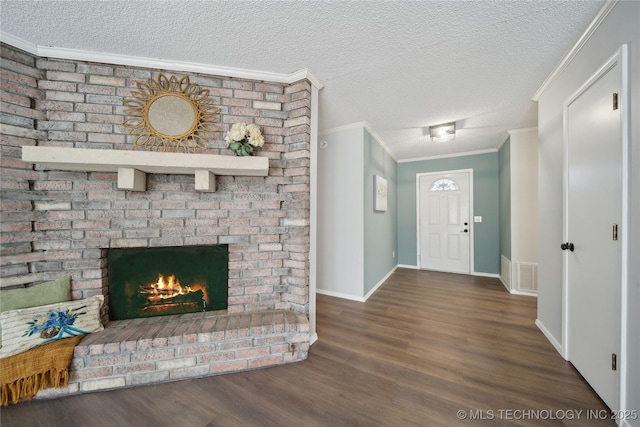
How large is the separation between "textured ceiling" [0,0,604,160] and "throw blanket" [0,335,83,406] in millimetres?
2034

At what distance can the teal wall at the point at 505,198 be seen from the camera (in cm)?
321

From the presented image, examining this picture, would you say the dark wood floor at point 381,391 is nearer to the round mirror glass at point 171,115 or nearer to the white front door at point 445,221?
the round mirror glass at point 171,115

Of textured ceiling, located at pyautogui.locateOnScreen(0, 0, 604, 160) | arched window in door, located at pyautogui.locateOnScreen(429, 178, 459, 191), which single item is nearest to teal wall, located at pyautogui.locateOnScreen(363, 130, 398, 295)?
arched window in door, located at pyautogui.locateOnScreen(429, 178, 459, 191)

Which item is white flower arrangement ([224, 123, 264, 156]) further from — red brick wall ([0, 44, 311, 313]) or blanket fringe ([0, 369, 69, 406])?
blanket fringe ([0, 369, 69, 406])

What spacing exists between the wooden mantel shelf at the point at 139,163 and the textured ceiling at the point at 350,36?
784 millimetres

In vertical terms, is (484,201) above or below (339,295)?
above

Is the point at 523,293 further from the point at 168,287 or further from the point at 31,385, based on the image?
the point at 31,385

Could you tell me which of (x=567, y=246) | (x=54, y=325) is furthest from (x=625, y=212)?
(x=54, y=325)

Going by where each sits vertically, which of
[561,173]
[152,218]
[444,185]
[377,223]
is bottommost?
[377,223]

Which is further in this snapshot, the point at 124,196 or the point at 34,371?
the point at 124,196

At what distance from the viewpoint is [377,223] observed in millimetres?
3412

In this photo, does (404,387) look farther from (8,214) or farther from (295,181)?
(8,214)

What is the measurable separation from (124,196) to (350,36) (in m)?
2.02

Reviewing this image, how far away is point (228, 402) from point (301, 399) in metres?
0.44
